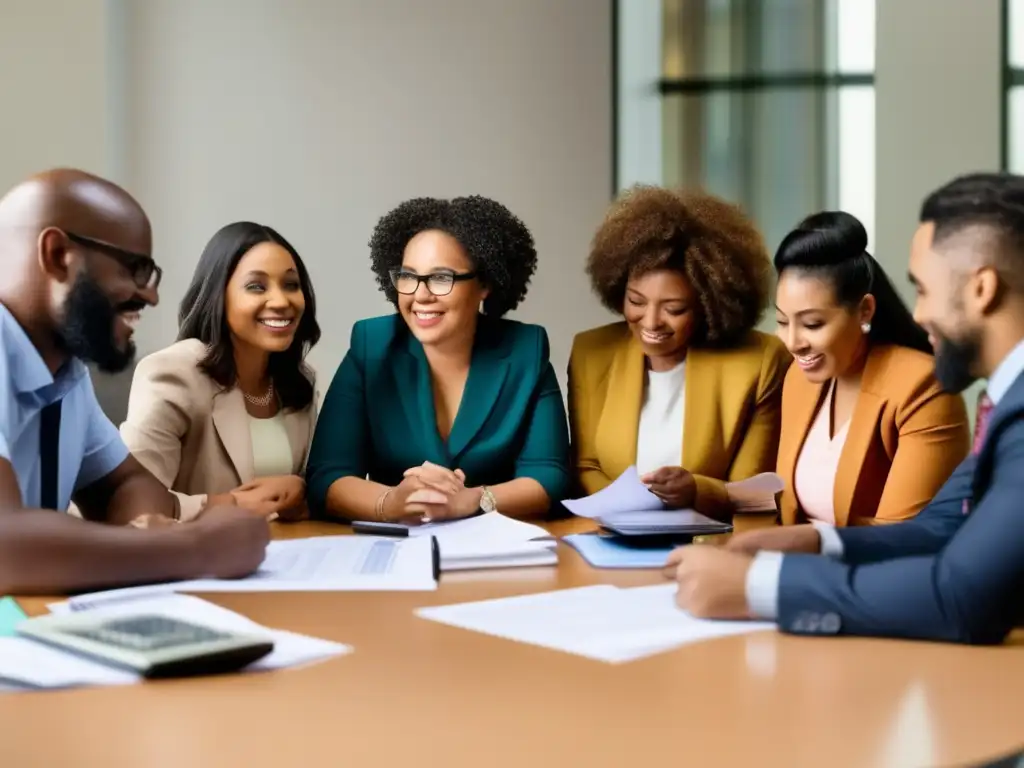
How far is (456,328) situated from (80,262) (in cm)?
112

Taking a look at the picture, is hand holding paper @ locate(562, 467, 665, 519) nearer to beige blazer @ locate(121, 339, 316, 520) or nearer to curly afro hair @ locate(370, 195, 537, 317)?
curly afro hair @ locate(370, 195, 537, 317)

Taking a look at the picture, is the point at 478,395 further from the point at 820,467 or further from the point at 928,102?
the point at 928,102

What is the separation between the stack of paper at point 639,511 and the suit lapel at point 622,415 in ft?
1.63

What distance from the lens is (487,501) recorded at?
2.46 m

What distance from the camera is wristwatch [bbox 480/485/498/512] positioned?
8.02 ft

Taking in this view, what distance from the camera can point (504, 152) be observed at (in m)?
4.96

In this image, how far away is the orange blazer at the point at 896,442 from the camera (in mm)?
2266

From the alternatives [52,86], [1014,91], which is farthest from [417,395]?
[1014,91]

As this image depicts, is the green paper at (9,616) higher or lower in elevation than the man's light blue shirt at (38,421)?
lower

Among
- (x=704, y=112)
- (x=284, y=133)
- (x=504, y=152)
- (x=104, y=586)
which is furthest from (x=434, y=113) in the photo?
(x=104, y=586)

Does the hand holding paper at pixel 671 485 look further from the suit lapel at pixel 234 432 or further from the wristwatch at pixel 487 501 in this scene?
the suit lapel at pixel 234 432

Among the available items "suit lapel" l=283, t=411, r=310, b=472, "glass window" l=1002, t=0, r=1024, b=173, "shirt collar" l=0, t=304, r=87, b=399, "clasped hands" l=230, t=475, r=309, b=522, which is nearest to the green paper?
"shirt collar" l=0, t=304, r=87, b=399

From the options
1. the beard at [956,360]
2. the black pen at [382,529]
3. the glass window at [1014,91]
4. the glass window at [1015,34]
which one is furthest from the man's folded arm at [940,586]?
the glass window at [1015,34]

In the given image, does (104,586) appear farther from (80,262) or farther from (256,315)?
(256,315)
